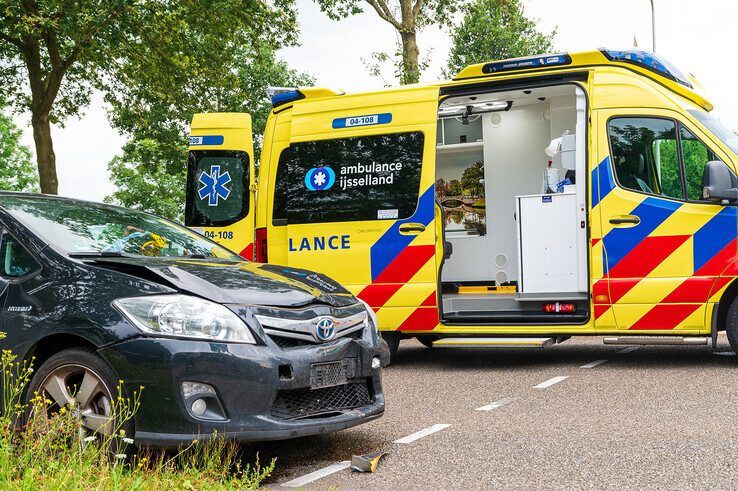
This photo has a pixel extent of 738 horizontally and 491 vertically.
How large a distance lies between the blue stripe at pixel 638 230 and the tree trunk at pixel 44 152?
14.3 meters

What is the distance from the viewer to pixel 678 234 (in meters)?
7.70

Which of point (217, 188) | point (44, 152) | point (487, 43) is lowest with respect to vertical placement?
point (217, 188)

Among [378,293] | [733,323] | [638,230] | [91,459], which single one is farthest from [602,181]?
[91,459]

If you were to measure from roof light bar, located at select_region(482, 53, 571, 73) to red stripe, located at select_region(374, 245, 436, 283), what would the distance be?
1872 millimetres

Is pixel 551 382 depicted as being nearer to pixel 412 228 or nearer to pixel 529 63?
pixel 412 228

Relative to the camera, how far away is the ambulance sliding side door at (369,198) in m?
8.64

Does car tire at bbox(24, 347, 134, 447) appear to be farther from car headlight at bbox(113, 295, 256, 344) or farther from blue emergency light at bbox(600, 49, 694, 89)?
blue emergency light at bbox(600, 49, 694, 89)

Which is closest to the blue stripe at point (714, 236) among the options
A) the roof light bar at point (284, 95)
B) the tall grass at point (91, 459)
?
the roof light bar at point (284, 95)

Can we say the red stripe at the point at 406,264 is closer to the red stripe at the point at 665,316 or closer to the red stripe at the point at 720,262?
the red stripe at the point at 665,316

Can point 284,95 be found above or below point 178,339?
above

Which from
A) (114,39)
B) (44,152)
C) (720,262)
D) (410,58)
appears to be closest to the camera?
(720,262)

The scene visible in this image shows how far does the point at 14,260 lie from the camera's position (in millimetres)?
4797

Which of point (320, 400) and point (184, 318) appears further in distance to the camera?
point (320, 400)

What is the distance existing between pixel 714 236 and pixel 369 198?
333 cm
